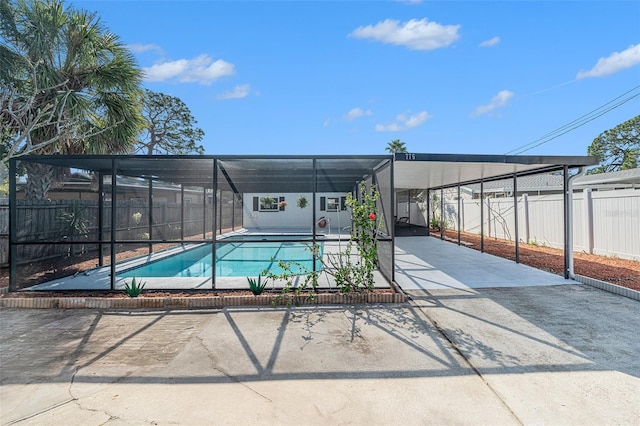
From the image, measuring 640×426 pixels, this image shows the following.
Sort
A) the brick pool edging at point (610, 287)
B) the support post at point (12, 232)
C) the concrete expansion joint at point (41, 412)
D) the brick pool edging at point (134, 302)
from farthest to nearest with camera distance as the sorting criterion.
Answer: the support post at point (12, 232) < the brick pool edging at point (610, 287) < the brick pool edging at point (134, 302) < the concrete expansion joint at point (41, 412)

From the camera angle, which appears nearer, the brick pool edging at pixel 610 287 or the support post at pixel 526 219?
the brick pool edging at pixel 610 287

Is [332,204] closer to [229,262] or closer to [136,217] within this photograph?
[229,262]

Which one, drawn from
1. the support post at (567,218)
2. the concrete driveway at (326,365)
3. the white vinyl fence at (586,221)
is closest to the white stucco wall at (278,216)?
the white vinyl fence at (586,221)

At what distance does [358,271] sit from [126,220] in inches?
322

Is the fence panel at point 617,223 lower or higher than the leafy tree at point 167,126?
lower

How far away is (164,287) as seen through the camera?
17.8 ft

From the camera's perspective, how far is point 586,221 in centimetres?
816

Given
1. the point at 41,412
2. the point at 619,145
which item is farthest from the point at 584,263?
the point at 619,145

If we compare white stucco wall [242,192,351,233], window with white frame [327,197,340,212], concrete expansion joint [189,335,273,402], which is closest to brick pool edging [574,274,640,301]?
concrete expansion joint [189,335,273,402]

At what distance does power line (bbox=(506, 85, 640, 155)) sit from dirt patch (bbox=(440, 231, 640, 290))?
18799 millimetres

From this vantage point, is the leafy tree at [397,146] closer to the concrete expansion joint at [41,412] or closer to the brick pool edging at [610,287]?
the brick pool edging at [610,287]

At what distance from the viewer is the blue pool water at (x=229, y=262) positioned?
7707mm

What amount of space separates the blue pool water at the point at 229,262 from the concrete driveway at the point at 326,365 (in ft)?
8.33

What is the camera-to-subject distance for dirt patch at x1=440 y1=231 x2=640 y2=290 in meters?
5.84
